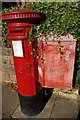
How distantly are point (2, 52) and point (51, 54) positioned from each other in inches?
60.0

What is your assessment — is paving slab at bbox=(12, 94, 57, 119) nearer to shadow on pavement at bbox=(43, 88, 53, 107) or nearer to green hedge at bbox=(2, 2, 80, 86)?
shadow on pavement at bbox=(43, 88, 53, 107)

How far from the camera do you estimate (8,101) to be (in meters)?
4.20

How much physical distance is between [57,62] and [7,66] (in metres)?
1.54

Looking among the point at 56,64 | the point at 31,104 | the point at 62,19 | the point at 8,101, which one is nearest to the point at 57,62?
the point at 56,64

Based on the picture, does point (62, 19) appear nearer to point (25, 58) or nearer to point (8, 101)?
point (25, 58)

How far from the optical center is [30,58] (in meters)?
3.32

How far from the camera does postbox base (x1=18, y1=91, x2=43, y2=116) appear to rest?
11.9 feet

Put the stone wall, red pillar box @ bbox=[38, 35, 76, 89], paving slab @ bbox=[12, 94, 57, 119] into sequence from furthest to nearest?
1. the stone wall
2. paving slab @ bbox=[12, 94, 57, 119]
3. red pillar box @ bbox=[38, 35, 76, 89]

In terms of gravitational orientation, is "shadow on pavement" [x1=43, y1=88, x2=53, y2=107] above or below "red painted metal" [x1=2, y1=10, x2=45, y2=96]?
below

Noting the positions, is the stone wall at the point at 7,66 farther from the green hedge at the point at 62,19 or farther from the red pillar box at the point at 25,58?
the green hedge at the point at 62,19

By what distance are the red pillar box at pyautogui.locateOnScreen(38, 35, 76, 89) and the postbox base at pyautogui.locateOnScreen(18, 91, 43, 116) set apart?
312mm

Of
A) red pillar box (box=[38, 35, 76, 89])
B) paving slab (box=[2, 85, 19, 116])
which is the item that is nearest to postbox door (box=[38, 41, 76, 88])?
red pillar box (box=[38, 35, 76, 89])

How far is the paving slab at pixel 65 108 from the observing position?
3.72m

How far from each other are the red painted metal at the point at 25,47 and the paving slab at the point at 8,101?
528 mm
